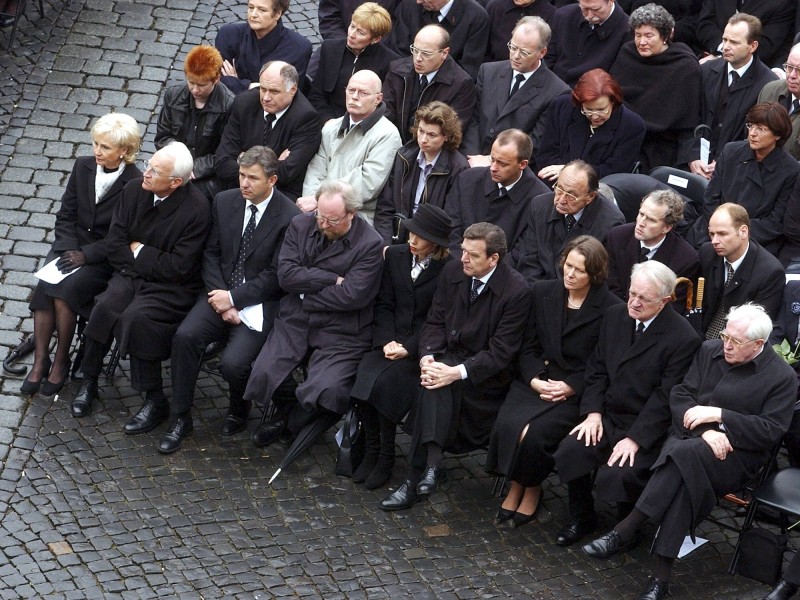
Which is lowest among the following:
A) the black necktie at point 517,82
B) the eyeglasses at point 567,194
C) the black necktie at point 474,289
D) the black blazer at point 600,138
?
the black necktie at point 474,289

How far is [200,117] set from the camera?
1138 centimetres

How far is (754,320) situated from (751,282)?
869mm

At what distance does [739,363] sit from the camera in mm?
8930

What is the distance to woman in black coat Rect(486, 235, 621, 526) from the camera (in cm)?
941

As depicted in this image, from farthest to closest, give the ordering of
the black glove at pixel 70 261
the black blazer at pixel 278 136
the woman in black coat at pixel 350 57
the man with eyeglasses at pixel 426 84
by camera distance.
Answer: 1. the woman in black coat at pixel 350 57
2. the man with eyeglasses at pixel 426 84
3. the black blazer at pixel 278 136
4. the black glove at pixel 70 261

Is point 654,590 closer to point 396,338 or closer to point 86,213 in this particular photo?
point 396,338

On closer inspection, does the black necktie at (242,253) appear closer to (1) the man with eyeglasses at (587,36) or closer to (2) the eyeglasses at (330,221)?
(2) the eyeglasses at (330,221)

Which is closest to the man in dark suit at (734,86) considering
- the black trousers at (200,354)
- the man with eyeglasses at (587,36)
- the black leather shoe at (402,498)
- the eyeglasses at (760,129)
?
the man with eyeglasses at (587,36)

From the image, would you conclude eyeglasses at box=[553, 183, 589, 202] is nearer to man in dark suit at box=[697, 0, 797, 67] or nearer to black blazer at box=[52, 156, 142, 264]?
black blazer at box=[52, 156, 142, 264]

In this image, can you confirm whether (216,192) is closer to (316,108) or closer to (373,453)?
(316,108)

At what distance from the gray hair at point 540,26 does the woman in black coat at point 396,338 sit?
2367 mm

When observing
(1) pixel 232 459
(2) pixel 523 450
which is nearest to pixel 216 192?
(1) pixel 232 459

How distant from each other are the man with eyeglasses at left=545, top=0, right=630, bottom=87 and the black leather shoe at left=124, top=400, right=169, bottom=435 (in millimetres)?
4662

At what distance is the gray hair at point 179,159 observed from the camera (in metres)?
10.3
